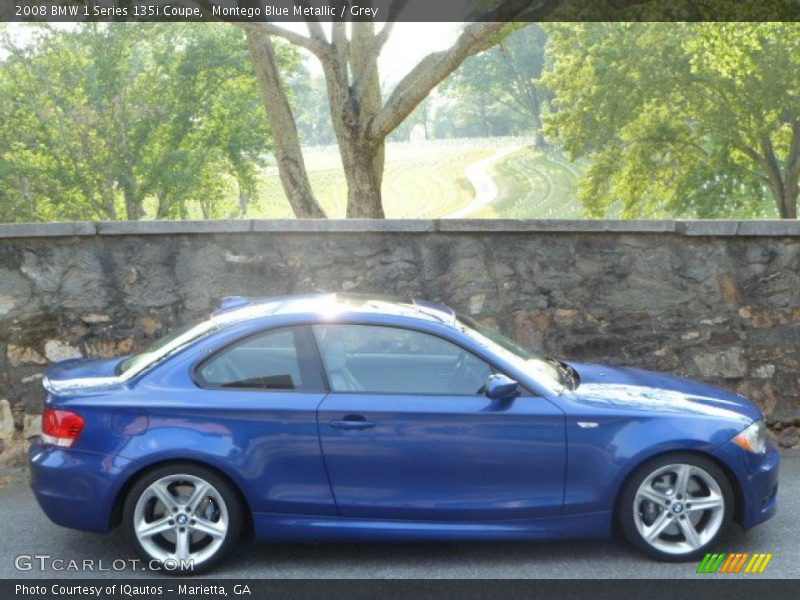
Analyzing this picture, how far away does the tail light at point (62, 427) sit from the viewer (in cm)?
557

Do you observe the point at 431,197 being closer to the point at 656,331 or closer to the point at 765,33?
the point at 765,33

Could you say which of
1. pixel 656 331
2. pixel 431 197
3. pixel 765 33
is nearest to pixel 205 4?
pixel 656 331

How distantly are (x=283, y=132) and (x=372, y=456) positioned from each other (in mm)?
12557

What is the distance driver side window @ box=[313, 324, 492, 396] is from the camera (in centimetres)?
571

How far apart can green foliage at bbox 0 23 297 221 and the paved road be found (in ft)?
112

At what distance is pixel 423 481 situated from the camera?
18.3 feet

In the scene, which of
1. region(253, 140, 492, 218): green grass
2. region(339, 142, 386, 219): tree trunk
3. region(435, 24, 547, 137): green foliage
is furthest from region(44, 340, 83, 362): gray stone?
region(435, 24, 547, 137): green foliage

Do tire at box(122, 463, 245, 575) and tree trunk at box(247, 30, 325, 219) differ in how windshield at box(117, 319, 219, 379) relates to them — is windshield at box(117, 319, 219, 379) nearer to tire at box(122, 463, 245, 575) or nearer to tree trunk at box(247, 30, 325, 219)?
tire at box(122, 463, 245, 575)

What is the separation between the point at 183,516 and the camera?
5.53 metres

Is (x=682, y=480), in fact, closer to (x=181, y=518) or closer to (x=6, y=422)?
(x=181, y=518)

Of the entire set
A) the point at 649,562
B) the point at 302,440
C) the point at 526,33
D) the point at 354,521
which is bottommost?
the point at 649,562

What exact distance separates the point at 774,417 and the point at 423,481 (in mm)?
4084

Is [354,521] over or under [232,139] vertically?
under

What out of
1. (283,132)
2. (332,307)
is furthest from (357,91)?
(332,307)
